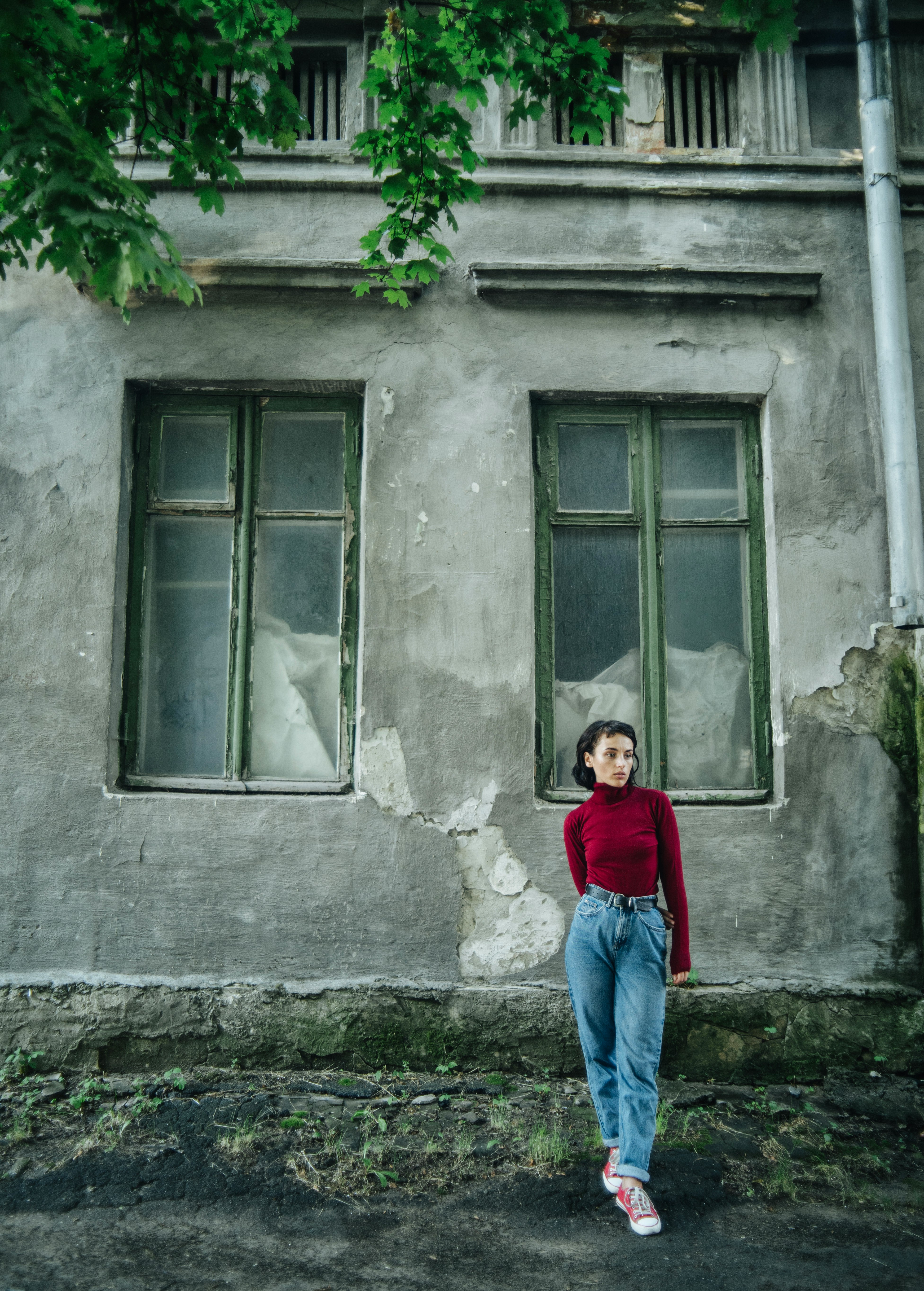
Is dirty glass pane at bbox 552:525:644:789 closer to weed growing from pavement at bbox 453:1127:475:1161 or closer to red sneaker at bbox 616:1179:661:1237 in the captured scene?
weed growing from pavement at bbox 453:1127:475:1161

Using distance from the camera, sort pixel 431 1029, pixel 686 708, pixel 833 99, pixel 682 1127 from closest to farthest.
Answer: pixel 682 1127 → pixel 431 1029 → pixel 686 708 → pixel 833 99

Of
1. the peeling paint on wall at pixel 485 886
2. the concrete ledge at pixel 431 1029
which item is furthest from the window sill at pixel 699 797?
the concrete ledge at pixel 431 1029

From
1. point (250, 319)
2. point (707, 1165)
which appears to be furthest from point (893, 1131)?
point (250, 319)

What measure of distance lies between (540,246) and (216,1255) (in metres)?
4.59

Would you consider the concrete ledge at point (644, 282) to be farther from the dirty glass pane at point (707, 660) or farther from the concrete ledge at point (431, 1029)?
the concrete ledge at point (431, 1029)

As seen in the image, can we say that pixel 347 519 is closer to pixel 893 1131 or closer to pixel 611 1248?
pixel 611 1248

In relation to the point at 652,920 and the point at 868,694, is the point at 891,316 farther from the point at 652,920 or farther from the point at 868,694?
the point at 652,920

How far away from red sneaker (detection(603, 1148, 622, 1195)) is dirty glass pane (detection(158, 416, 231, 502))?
3.49 metres

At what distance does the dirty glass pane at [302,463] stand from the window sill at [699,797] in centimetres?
187

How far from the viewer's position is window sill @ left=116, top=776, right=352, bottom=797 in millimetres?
4547

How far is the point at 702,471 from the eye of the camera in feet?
16.0

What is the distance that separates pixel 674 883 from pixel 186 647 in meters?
2.78

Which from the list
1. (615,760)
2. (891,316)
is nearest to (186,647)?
(615,760)

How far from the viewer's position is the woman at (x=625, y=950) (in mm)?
3125
